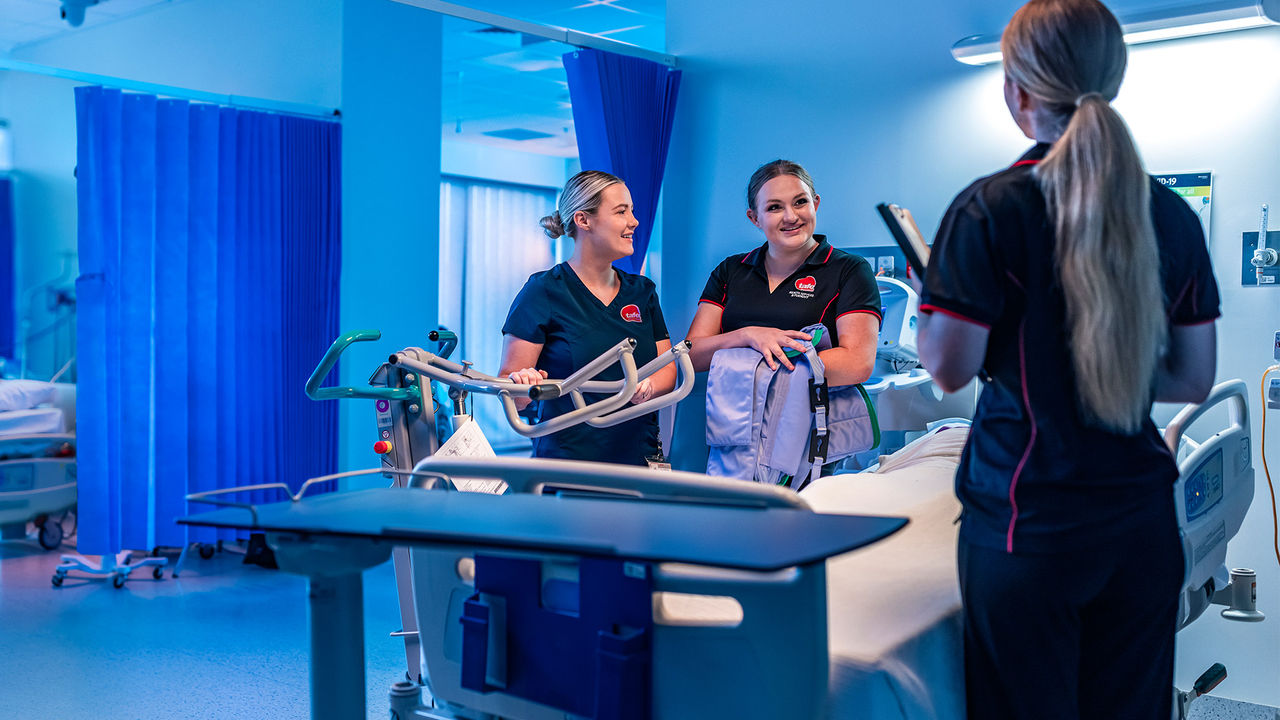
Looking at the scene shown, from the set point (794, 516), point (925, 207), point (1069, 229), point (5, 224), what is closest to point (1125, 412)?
point (1069, 229)

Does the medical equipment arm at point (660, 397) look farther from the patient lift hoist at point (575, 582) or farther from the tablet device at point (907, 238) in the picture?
the tablet device at point (907, 238)

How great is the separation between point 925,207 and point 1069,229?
265 centimetres

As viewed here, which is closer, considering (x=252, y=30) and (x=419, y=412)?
(x=419, y=412)

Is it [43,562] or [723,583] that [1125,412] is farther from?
[43,562]

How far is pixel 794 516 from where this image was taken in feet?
4.22

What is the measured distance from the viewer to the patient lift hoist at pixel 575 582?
115cm

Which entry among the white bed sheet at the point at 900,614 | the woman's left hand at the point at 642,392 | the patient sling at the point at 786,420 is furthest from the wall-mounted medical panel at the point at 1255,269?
the woman's left hand at the point at 642,392

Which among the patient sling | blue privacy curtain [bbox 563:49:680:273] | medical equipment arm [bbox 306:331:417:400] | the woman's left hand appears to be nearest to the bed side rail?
the patient sling

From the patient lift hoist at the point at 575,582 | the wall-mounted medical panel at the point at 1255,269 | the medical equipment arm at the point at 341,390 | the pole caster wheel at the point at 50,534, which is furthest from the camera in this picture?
the pole caster wheel at the point at 50,534

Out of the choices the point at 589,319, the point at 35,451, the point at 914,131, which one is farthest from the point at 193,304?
the point at 914,131

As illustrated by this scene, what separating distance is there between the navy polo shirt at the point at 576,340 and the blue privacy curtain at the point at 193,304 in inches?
96.0

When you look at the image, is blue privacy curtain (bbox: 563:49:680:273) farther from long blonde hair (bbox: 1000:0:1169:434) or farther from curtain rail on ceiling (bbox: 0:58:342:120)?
long blonde hair (bbox: 1000:0:1169:434)

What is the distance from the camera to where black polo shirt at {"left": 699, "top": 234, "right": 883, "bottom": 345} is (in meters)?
2.63

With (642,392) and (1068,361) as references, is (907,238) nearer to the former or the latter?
(1068,361)
